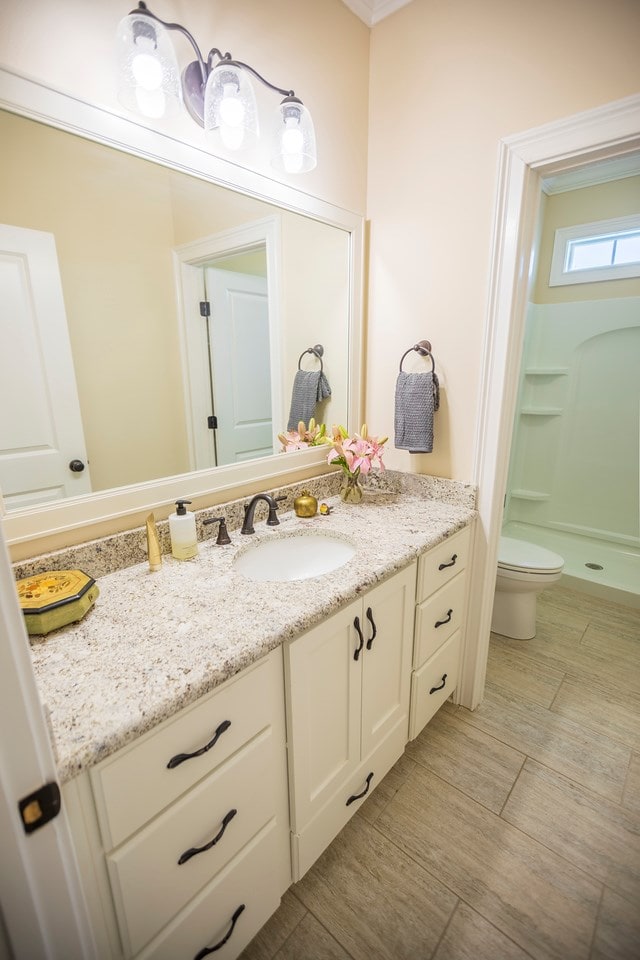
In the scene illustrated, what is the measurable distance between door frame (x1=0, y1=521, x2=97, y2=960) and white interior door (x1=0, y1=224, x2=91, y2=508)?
0.68 metres

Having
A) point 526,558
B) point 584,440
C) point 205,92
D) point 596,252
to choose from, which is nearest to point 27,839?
point 205,92

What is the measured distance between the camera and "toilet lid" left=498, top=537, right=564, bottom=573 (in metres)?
2.00

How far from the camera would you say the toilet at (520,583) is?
2.00 m

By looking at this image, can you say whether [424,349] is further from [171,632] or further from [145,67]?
[171,632]

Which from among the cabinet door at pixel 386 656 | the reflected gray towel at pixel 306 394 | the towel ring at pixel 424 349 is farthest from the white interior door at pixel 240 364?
the cabinet door at pixel 386 656

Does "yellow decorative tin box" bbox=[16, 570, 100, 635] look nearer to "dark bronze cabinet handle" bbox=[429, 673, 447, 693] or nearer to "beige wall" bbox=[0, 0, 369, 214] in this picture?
"beige wall" bbox=[0, 0, 369, 214]

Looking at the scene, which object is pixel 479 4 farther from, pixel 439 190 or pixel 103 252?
pixel 103 252

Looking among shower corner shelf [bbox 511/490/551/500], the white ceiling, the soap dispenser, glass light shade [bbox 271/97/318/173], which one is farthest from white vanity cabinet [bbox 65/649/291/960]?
shower corner shelf [bbox 511/490/551/500]

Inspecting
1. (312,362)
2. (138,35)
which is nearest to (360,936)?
(312,362)

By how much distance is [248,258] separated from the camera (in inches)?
54.9

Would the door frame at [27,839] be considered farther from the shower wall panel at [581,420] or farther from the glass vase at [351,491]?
the shower wall panel at [581,420]

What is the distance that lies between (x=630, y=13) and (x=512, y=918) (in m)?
2.35

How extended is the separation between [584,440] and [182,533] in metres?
2.85

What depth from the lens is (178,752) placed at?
2.31 feet
